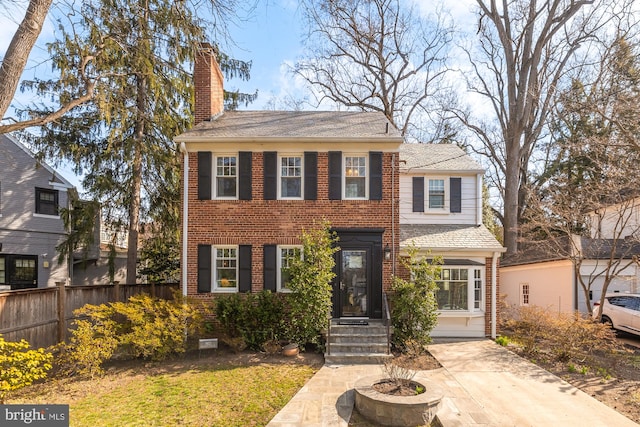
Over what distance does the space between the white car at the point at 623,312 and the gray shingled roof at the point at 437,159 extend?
6.09 meters

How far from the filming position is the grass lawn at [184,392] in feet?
20.0

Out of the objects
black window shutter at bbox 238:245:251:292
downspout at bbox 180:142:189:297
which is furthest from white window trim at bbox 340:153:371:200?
downspout at bbox 180:142:189:297

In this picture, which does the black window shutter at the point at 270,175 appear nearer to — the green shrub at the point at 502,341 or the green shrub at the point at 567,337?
the green shrub at the point at 502,341

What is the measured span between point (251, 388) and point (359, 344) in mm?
3206

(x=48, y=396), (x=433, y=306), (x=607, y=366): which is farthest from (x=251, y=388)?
(x=607, y=366)

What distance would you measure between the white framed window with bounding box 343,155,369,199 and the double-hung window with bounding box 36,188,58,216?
14067mm

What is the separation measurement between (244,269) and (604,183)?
1139 cm

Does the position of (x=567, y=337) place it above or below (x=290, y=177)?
below

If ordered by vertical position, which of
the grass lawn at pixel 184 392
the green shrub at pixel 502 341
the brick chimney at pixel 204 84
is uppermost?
the brick chimney at pixel 204 84

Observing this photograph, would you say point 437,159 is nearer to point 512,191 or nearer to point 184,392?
point 512,191

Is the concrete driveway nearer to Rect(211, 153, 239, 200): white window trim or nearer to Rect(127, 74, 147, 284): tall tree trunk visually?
Rect(211, 153, 239, 200): white window trim

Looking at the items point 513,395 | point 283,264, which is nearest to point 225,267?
point 283,264

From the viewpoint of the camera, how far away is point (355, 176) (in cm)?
1130

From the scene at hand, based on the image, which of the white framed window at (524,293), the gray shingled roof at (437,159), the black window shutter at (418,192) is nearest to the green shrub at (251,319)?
the black window shutter at (418,192)
